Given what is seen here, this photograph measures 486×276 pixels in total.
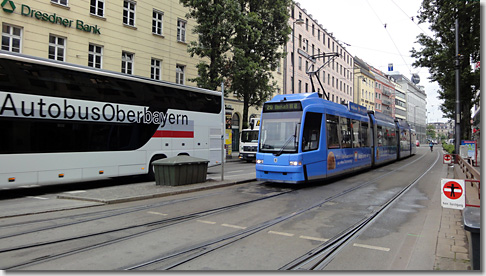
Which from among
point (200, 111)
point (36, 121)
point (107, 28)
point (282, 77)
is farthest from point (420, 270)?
point (282, 77)

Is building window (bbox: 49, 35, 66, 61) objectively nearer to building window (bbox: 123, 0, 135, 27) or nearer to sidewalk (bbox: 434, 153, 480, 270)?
building window (bbox: 123, 0, 135, 27)

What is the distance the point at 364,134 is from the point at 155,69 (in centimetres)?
1570

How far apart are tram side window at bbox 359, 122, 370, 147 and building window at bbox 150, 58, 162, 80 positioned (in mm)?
15195

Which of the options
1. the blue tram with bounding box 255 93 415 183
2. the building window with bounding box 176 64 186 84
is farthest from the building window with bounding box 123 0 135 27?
the blue tram with bounding box 255 93 415 183

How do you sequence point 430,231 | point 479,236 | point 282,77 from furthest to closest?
point 282,77
point 430,231
point 479,236

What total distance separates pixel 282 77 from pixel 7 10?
105ft

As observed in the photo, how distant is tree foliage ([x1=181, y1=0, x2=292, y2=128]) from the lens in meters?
22.6

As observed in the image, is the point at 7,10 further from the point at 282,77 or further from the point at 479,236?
the point at 282,77

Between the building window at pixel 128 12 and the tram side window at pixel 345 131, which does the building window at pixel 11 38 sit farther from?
the tram side window at pixel 345 131

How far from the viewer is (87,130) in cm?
1084

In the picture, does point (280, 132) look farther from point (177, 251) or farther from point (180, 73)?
point (180, 73)

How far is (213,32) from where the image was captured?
22.7 meters

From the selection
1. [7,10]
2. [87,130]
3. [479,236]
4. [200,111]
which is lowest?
[479,236]

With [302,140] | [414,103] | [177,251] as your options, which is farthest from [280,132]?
[414,103]
